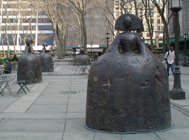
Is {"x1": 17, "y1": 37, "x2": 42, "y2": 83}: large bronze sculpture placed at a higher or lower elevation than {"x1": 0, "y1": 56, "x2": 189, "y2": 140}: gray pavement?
higher

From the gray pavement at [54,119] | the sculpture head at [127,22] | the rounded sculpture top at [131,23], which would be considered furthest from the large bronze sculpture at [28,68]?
the sculpture head at [127,22]

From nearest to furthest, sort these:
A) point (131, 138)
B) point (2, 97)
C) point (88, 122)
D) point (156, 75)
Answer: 1. point (131, 138)
2. point (156, 75)
3. point (88, 122)
4. point (2, 97)

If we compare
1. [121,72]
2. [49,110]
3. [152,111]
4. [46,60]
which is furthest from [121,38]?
[46,60]

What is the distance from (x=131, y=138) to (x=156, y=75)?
128 cm

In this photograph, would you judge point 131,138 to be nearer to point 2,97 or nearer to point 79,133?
point 79,133

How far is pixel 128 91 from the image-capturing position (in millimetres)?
5953

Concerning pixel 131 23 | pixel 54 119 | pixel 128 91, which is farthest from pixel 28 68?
pixel 128 91

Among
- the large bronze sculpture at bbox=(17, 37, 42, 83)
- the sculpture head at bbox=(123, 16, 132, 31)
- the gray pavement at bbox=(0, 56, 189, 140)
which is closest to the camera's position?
the gray pavement at bbox=(0, 56, 189, 140)

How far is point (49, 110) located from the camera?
8.89 meters

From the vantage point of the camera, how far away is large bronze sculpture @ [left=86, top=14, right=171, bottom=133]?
596cm

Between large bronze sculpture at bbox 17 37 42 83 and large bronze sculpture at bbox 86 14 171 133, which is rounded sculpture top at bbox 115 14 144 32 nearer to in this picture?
large bronze sculpture at bbox 86 14 171 133

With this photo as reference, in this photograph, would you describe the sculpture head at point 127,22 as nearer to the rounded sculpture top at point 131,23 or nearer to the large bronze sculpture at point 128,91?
the rounded sculpture top at point 131,23

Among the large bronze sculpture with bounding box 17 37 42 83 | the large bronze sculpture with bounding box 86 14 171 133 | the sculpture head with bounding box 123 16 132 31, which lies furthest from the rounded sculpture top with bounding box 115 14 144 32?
the large bronze sculpture with bounding box 17 37 42 83

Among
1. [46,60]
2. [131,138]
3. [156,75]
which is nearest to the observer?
[131,138]
